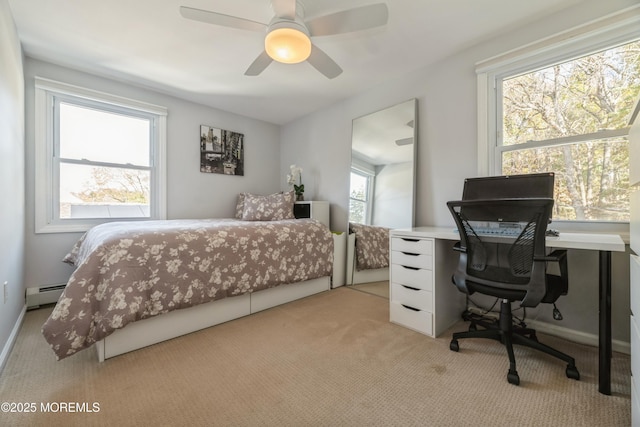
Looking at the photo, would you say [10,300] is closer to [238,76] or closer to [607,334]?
[238,76]

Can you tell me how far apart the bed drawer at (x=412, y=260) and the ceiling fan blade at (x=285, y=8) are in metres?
1.78

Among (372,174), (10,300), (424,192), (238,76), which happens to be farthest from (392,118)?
(10,300)

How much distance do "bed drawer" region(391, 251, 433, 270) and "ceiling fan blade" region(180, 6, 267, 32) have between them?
1.86 metres

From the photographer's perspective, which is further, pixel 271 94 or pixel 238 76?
pixel 271 94

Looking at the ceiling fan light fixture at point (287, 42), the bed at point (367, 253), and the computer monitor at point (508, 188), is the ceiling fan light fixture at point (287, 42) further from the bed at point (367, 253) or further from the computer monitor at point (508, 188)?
the bed at point (367, 253)

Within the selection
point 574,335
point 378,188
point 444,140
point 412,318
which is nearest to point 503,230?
point 412,318

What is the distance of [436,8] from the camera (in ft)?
5.85

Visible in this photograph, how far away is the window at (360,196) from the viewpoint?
295 centimetres

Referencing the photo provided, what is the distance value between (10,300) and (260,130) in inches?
126

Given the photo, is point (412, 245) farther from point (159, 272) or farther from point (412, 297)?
point (159, 272)

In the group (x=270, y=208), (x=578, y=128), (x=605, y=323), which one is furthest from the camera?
(x=270, y=208)

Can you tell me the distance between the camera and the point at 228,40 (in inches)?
83.4

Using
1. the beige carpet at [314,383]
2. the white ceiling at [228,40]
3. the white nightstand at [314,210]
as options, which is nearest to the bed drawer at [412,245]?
the beige carpet at [314,383]

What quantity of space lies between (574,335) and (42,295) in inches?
173
